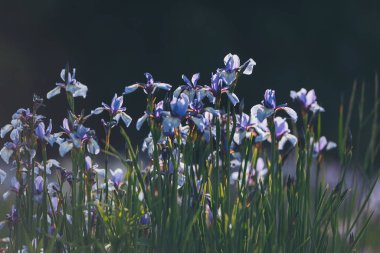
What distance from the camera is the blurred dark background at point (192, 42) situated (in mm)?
12570

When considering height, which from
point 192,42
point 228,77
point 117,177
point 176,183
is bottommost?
point 176,183

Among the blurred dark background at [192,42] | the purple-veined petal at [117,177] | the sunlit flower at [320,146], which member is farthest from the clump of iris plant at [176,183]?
the blurred dark background at [192,42]

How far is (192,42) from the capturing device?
12703 millimetres

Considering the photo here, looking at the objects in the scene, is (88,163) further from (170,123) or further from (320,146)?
(320,146)

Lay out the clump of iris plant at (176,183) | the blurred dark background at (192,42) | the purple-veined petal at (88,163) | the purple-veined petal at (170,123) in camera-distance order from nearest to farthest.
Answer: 1. the purple-veined petal at (170,123)
2. the clump of iris plant at (176,183)
3. the purple-veined petal at (88,163)
4. the blurred dark background at (192,42)

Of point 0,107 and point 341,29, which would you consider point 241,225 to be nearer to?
point 0,107

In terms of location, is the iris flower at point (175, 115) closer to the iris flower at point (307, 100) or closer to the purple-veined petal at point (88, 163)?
the purple-veined petal at point (88, 163)

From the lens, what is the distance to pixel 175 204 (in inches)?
106

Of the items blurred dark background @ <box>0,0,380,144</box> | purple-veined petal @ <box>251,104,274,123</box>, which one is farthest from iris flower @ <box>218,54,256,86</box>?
blurred dark background @ <box>0,0,380,144</box>

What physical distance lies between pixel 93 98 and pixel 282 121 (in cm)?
993

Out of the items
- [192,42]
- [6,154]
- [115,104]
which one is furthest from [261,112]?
[192,42]

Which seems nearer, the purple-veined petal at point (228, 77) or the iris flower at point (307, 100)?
the purple-veined petal at point (228, 77)

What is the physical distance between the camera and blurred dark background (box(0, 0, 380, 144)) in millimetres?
12570

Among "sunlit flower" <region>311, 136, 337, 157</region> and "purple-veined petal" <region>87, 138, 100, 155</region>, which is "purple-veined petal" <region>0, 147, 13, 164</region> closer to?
"purple-veined petal" <region>87, 138, 100, 155</region>
